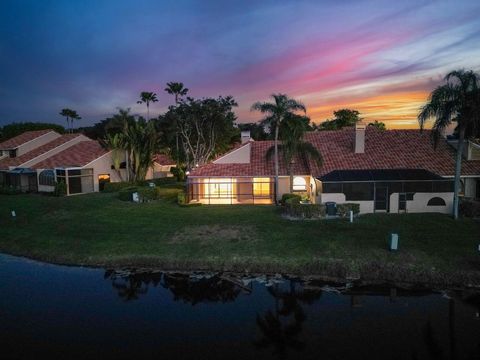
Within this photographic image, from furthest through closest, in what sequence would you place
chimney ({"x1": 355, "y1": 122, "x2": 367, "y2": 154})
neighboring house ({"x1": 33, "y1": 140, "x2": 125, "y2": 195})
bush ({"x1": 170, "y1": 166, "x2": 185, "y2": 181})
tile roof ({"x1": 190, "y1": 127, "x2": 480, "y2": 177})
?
1. bush ({"x1": 170, "y1": 166, "x2": 185, "y2": 181})
2. neighboring house ({"x1": 33, "y1": 140, "x2": 125, "y2": 195})
3. chimney ({"x1": 355, "y1": 122, "x2": 367, "y2": 154})
4. tile roof ({"x1": 190, "y1": 127, "x2": 480, "y2": 177})

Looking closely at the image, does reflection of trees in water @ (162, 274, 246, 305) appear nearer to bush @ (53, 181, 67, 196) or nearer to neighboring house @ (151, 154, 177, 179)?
bush @ (53, 181, 67, 196)

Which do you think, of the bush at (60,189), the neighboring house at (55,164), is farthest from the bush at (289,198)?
the bush at (60,189)

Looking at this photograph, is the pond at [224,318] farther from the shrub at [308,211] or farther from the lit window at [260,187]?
the lit window at [260,187]

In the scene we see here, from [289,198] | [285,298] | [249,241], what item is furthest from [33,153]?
[285,298]

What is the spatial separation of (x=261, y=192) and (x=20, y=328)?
70.5 ft

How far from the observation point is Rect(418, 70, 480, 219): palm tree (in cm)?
2031

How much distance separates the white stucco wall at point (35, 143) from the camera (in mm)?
47156

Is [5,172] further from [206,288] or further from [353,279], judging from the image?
[353,279]

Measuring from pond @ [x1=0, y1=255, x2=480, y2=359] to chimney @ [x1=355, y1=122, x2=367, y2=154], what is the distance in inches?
685

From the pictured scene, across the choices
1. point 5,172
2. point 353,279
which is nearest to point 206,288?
point 353,279

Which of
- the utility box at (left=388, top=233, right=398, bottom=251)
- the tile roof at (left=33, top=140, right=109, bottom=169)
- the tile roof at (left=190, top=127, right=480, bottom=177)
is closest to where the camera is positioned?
the utility box at (left=388, top=233, right=398, bottom=251)

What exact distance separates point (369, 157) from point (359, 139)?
1974mm

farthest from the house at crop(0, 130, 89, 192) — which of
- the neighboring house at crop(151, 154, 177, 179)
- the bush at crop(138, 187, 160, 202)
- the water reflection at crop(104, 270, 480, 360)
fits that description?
the water reflection at crop(104, 270, 480, 360)

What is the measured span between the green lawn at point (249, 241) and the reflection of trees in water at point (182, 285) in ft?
3.12
